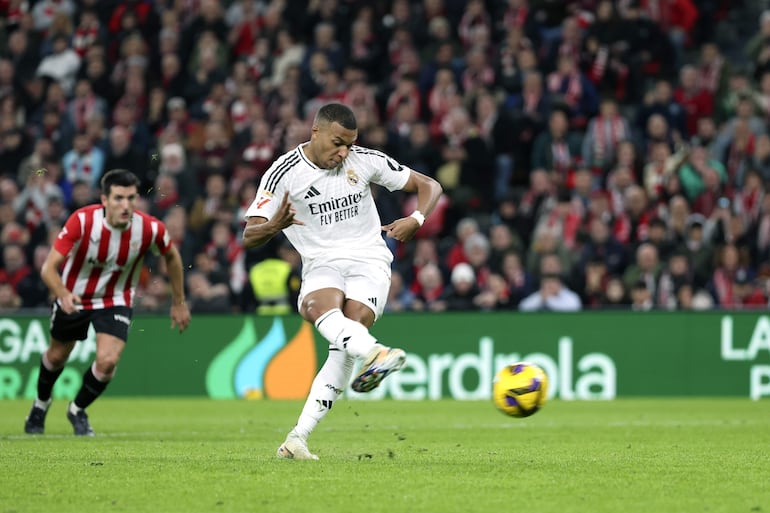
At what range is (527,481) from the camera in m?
7.76

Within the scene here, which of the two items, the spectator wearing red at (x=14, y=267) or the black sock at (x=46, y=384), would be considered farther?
the spectator wearing red at (x=14, y=267)

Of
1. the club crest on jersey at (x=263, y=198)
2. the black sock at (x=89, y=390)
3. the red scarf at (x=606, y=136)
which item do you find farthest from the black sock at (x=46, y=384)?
the red scarf at (x=606, y=136)

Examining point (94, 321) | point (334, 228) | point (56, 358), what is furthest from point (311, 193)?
point (56, 358)

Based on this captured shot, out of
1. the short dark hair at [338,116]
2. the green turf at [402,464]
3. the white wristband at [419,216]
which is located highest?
the short dark hair at [338,116]

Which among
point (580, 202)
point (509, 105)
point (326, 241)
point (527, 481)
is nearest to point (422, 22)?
point (509, 105)

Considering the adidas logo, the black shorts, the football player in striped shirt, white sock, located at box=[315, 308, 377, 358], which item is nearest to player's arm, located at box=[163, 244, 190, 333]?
the football player in striped shirt

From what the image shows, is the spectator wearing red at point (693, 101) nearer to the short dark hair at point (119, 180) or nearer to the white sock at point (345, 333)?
the short dark hair at point (119, 180)

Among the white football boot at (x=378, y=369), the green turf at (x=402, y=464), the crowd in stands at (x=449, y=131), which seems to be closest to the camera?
the green turf at (x=402, y=464)

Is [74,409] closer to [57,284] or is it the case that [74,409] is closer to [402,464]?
[57,284]

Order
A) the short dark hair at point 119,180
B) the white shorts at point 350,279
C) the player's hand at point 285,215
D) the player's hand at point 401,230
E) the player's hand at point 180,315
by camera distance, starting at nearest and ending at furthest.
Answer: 1. the player's hand at point 285,215
2. the player's hand at point 401,230
3. the white shorts at point 350,279
4. the short dark hair at point 119,180
5. the player's hand at point 180,315

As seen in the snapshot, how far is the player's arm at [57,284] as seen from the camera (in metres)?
10.6

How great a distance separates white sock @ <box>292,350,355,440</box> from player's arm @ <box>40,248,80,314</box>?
2500 mm

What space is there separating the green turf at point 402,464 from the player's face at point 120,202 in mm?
1807

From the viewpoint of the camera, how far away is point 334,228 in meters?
9.27
